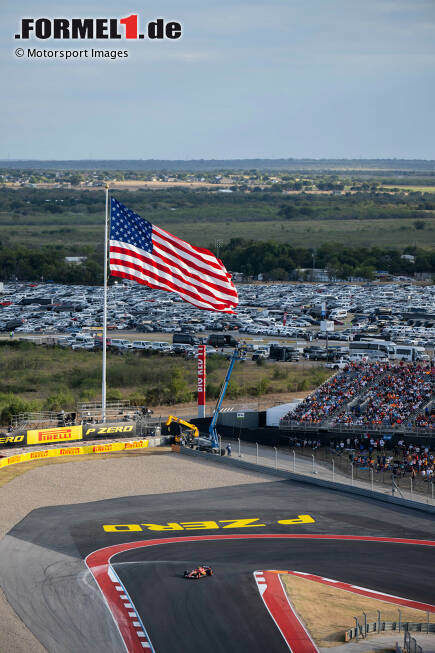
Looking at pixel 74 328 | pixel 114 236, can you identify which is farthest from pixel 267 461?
pixel 74 328

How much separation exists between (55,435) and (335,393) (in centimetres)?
1836

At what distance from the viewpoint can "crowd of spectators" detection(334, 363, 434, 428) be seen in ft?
180

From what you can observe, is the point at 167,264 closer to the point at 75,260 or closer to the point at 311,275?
the point at 311,275

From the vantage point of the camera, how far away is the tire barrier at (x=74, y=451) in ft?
163

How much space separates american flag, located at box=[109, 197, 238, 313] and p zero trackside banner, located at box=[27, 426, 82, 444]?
1132 centimetres

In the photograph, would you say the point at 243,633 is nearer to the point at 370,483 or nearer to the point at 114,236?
the point at 370,483

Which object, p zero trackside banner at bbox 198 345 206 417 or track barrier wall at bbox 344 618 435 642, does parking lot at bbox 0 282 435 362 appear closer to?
p zero trackside banner at bbox 198 345 206 417

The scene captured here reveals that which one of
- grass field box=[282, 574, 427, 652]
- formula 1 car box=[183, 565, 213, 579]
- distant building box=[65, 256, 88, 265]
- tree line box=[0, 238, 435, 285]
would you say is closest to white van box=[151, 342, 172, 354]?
formula 1 car box=[183, 565, 213, 579]

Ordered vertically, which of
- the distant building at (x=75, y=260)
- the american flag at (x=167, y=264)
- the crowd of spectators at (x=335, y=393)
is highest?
the american flag at (x=167, y=264)

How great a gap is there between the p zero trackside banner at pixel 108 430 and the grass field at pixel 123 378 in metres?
7.37

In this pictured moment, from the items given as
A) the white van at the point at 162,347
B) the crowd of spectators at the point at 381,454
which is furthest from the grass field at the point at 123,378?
the crowd of spectators at the point at 381,454

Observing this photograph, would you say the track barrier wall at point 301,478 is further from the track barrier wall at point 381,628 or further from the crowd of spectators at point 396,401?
the track barrier wall at point 381,628

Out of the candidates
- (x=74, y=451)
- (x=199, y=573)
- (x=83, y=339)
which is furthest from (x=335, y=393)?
(x=83, y=339)

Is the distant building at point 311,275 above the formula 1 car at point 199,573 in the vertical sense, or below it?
above
